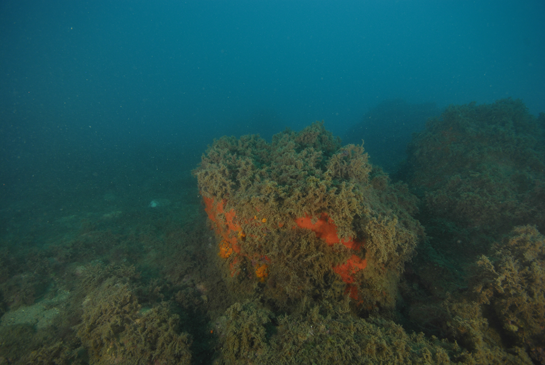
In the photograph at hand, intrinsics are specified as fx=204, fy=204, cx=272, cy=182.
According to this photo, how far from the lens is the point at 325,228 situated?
447 centimetres

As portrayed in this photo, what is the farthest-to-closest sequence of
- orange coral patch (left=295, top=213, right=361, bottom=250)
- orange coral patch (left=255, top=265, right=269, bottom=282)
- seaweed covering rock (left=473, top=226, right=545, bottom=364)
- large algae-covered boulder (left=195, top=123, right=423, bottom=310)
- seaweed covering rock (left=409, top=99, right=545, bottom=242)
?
seaweed covering rock (left=409, top=99, right=545, bottom=242)
orange coral patch (left=255, top=265, right=269, bottom=282)
orange coral patch (left=295, top=213, right=361, bottom=250)
large algae-covered boulder (left=195, top=123, right=423, bottom=310)
seaweed covering rock (left=473, top=226, right=545, bottom=364)

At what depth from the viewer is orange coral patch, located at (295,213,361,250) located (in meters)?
4.32

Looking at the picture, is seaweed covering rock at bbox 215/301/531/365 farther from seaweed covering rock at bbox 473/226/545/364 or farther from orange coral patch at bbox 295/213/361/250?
orange coral patch at bbox 295/213/361/250

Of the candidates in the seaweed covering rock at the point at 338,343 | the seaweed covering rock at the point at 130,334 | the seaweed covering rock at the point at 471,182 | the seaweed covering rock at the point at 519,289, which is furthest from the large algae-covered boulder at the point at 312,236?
the seaweed covering rock at the point at 130,334

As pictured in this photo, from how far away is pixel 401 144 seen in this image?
19.2 m

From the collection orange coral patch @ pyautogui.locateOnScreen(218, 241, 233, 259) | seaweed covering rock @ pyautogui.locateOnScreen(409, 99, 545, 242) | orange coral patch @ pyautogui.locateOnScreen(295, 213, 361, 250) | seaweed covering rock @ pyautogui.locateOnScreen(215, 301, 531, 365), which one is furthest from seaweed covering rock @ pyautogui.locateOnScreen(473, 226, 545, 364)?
orange coral patch @ pyautogui.locateOnScreen(218, 241, 233, 259)

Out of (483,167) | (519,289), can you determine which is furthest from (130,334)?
(483,167)

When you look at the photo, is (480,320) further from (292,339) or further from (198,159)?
(198,159)

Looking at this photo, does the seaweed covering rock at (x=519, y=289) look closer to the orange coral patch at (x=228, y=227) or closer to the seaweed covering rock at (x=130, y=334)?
the orange coral patch at (x=228, y=227)

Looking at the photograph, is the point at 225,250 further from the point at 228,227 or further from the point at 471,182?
the point at 471,182

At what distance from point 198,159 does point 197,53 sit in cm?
18849

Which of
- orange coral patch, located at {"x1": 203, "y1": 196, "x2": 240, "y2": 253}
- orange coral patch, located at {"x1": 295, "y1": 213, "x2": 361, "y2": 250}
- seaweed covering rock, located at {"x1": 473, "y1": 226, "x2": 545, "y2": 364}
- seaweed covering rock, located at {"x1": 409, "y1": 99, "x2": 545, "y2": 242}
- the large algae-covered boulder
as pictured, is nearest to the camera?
seaweed covering rock, located at {"x1": 473, "y1": 226, "x2": 545, "y2": 364}

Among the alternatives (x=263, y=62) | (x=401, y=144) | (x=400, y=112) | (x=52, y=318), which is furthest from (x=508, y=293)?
(x=263, y=62)

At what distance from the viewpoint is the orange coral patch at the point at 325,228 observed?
4324mm
